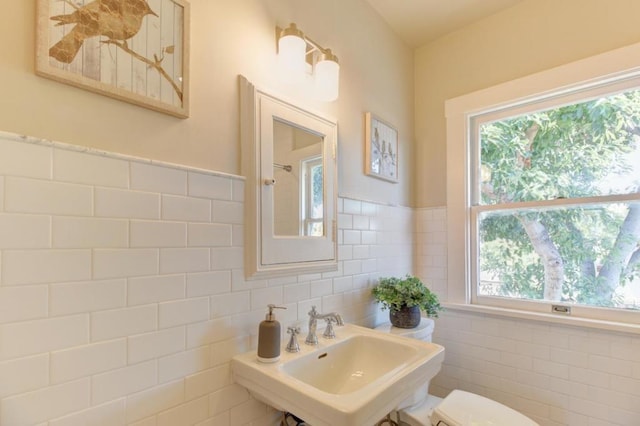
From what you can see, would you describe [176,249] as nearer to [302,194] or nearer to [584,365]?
[302,194]

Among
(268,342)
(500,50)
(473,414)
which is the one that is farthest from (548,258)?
(268,342)

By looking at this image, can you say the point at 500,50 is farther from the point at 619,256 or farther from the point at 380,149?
the point at 619,256

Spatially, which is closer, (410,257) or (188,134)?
(188,134)

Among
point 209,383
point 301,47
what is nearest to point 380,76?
point 301,47

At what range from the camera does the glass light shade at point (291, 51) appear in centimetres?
121

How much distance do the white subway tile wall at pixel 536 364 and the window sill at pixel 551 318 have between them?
34 millimetres

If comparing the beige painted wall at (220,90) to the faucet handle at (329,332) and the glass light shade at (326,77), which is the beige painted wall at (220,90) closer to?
the glass light shade at (326,77)

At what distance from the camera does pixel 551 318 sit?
1637mm

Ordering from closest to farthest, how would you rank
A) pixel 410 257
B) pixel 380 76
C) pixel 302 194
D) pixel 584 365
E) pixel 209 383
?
pixel 209 383 → pixel 302 194 → pixel 584 365 → pixel 380 76 → pixel 410 257

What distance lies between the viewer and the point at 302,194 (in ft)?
4.35

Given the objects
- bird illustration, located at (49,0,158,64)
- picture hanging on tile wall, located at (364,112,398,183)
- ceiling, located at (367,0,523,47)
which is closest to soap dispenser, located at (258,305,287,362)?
bird illustration, located at (49,0,158,64)

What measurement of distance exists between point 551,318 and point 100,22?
213 centimetres

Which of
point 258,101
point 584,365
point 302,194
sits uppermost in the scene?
point 258,101

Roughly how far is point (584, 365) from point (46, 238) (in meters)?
2.14
